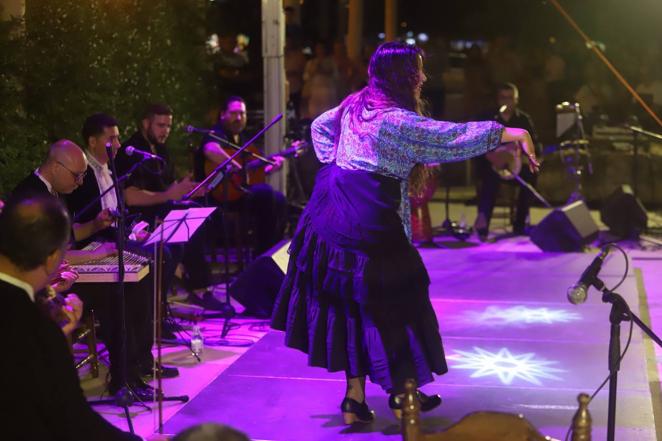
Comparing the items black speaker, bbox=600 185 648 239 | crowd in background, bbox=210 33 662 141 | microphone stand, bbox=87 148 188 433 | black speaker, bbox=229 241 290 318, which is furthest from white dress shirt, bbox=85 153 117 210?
crowd in background, bbox=210 33 662 141

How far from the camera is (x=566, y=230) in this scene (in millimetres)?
10195

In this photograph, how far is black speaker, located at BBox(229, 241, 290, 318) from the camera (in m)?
7.12

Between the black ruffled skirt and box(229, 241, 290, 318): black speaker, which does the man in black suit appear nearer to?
the black ruffled skirt

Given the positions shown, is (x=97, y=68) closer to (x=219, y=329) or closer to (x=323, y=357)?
(x=219, y=329)

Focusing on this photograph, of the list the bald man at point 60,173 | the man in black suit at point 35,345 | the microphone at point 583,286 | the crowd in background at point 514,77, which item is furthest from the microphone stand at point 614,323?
the crowd in background at point 514,77

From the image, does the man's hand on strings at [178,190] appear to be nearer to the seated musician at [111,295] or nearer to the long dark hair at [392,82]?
the seated musician at [111,295]

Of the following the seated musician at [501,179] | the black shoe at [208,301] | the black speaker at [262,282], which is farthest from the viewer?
the seated musician at [501,179]

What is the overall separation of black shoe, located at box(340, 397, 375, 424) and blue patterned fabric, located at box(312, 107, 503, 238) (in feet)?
3.09

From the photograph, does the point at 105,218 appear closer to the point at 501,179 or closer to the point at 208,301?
the point at 208,301

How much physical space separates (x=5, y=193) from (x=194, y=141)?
3560 millimetres

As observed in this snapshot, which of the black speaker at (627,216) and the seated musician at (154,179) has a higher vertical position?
the seated musician at (154,179)

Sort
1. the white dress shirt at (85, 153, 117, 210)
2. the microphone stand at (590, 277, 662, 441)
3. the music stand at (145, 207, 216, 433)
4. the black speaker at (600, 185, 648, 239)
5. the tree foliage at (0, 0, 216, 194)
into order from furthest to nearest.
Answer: the black speaker at (600, 185, 648, 239) → the tree foliage at (0, 0, 216, 194) → the white dress shirt at (85, 153, 117, 210) → the music stand at (145, 207, 216, 433) → the microphone stand at (590, 277, 662, 441)

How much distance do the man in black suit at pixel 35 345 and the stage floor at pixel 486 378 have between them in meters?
2.40

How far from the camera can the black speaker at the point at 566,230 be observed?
10148 mm
